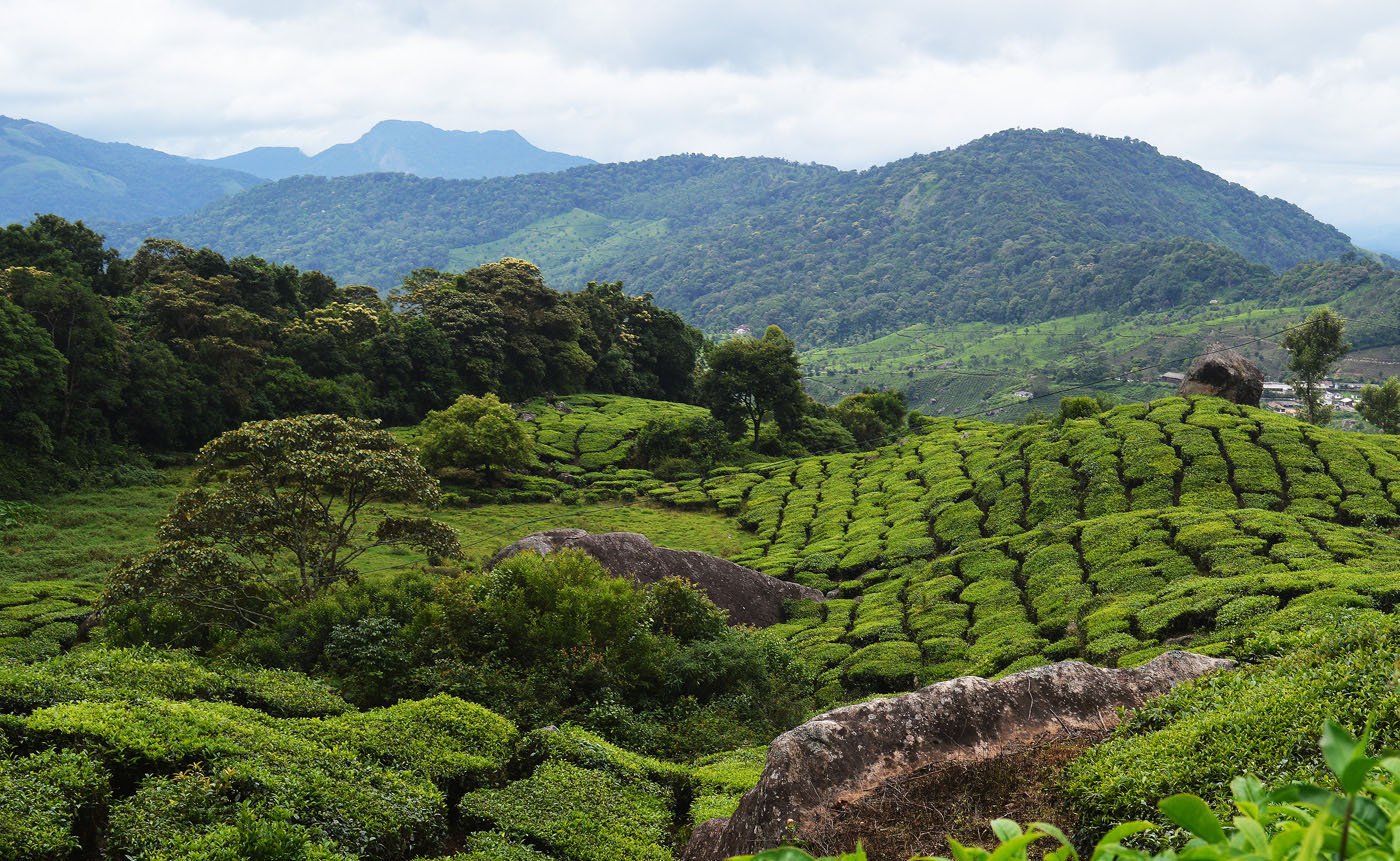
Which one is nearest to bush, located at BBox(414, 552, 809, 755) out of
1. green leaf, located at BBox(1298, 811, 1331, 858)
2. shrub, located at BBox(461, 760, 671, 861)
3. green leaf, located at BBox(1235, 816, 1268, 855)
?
shrub, located at BBox(461, 760, 671, 861)

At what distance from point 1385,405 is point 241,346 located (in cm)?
5508

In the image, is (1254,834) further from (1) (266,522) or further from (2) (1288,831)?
(1) (266,522)

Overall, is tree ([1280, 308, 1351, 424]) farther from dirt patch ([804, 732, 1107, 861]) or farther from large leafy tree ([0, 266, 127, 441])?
large leafy tree ([0, 266, 127, 441])

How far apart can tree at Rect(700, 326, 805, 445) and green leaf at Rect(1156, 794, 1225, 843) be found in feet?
137

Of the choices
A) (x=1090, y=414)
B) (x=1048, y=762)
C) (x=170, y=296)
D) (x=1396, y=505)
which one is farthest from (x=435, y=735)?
(x=170, y=296)

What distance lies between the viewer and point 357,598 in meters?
13.8

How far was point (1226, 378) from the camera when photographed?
29078 mm

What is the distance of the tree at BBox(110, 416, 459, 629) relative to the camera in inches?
560

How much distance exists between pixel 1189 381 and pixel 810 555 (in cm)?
1717

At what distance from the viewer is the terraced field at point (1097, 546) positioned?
13.6 m

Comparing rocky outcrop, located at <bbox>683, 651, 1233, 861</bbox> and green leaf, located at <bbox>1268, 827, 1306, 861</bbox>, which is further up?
green leaf, located at <bbox>1268, 827, 1306, 861</bbox>

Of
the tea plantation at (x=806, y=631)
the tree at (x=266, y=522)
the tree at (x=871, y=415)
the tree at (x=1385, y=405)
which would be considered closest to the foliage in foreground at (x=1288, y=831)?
the tea plantation at (x=806, y=631)

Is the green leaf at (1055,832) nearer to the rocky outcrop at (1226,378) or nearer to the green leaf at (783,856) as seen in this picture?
the green leaf at (783,856)

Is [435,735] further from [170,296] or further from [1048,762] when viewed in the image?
[170,296]
